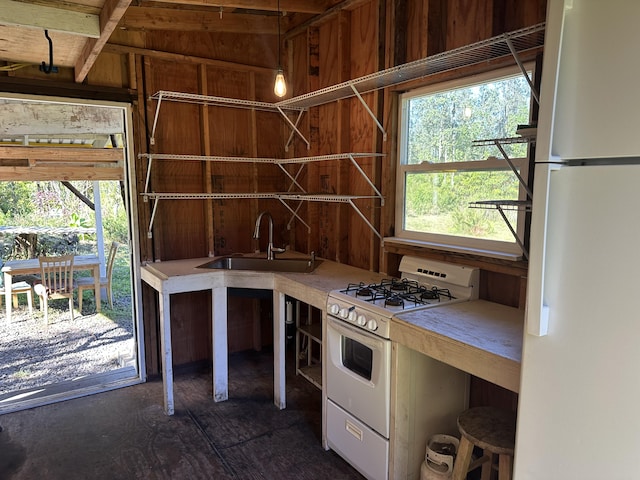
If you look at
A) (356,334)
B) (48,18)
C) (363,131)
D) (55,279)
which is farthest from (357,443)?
(55,279)

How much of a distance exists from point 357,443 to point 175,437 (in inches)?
45.7

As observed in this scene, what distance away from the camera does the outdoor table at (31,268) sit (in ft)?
15.0

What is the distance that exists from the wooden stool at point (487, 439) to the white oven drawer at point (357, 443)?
1.23 feet

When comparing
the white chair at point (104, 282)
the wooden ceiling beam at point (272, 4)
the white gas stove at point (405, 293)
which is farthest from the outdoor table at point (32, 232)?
the white gas stove at point (405, 293)

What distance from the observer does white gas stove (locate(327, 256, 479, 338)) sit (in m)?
2.04

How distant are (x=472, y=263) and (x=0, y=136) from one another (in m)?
4.75

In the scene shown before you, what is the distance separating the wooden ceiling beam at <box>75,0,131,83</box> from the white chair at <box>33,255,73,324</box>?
269cm

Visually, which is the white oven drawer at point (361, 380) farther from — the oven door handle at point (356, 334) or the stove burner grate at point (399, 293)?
the stove burner grate at point (399, 293)

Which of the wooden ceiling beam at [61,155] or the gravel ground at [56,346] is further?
the wooden ceiling beam at [61,155]

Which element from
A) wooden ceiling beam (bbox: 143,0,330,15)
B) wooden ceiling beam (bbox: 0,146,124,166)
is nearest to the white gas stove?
wooden ceiling beam (bbox: 143,0,330,15)

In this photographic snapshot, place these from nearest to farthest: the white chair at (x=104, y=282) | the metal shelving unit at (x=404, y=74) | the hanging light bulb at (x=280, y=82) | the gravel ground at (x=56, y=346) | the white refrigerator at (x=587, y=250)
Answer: the white refrigerator at (x=587, y=250) < the metal shelving unit at (x=404, y=74) < the hanging light bulb at (x=280, y=82) < the gravel ground at (x=56, y=346) < the white chair at (x=104, y=282)

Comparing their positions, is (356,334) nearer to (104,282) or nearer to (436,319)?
(436,319)

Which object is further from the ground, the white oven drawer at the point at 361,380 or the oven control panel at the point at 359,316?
the oven control panel at the point at 359,316

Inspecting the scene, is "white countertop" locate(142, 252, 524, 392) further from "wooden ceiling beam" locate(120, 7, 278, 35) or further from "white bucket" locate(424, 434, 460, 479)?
"wooden ceiling beam" locate(120, 7, 278, 35)
